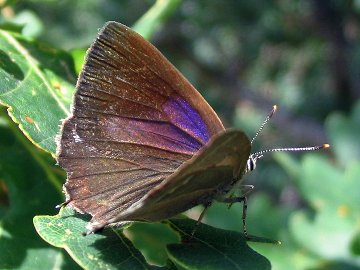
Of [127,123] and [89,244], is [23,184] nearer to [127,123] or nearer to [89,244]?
[127,123]

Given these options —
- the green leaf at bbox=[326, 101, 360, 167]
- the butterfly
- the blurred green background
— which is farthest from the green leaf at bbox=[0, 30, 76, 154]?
the green leaf at bbox=[326, 101, 360, 167]

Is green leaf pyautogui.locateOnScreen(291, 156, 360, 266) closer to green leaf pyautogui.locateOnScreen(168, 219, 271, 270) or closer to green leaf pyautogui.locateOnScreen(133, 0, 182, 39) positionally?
green leaf pyautogui.locateOnScreen(133, 0, 182, 39)

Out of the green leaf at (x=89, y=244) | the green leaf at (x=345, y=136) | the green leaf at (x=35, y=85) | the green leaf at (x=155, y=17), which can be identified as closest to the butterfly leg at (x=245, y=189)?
the green leaf at (x=89, y=244)

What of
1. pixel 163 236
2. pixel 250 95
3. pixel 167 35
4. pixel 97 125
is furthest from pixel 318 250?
pixel 167 35

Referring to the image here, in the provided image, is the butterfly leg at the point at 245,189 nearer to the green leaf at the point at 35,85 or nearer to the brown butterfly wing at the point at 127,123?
the brown butterfly wing at the point at 127,123

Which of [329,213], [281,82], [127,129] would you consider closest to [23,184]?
[127,129]

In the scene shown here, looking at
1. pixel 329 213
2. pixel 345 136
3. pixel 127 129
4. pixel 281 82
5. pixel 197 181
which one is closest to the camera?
pixel 197 181
